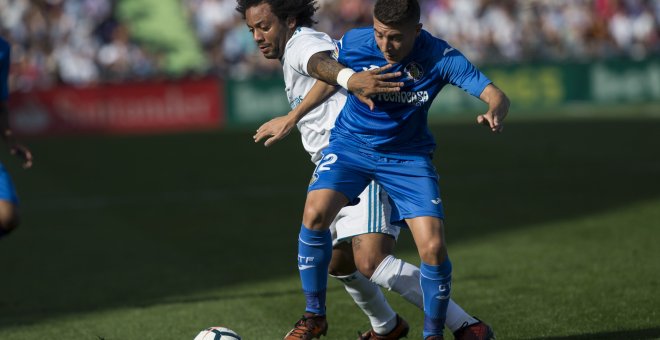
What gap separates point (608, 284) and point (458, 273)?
53.6 inches

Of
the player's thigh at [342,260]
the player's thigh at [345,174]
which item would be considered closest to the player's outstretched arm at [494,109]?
the player's thigh at [345,174]

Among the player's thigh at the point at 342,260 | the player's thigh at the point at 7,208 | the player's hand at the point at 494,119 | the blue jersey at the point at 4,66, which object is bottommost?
the player's thigh at the point at 342,260

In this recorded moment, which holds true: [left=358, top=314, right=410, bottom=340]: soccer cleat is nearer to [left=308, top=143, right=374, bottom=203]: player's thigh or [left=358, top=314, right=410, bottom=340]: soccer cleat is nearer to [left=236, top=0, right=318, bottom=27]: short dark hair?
[left=308, top=143, right=374, bottom=203]: player's thigh

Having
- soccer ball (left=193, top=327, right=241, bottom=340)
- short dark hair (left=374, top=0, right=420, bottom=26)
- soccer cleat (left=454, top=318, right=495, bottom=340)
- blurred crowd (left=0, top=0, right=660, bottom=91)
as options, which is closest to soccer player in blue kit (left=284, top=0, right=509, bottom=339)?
short dark hair (left=374, top=0, right=420, bottom=26)

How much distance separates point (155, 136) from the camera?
23.2 meters

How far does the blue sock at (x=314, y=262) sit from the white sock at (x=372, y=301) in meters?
0.31

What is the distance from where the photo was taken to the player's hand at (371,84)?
5.77m

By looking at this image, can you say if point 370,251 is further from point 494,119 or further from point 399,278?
point 494,119

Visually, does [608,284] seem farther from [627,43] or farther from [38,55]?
[627,43]

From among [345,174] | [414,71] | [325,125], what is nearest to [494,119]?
[414,71]

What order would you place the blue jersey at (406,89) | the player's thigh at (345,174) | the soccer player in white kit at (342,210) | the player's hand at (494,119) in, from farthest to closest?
1. the soccer player in white kit at (342,210)
2. the player's thigh at (345,174)
3. the blue jersey at (406,89)
4. the player's hand at (494,119)

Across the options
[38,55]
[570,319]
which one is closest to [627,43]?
[38,55]

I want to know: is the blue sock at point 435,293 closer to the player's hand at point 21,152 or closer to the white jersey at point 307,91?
the white jersey at point 307,91

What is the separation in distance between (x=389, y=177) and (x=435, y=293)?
2.30ft
